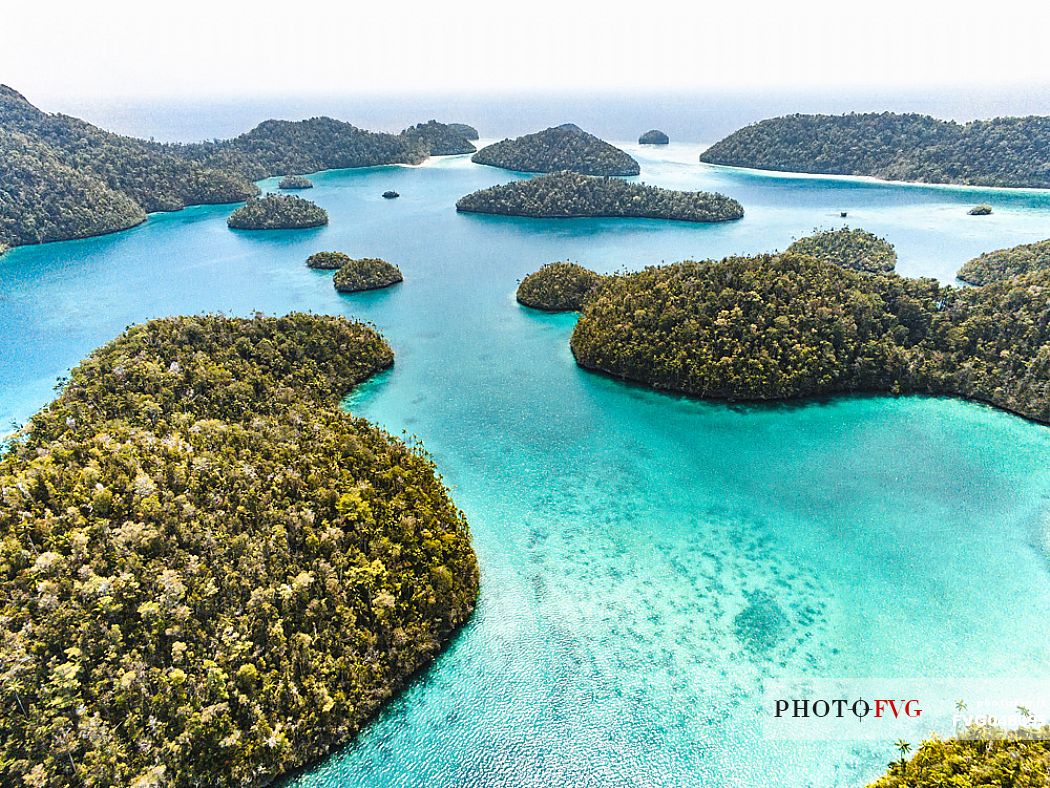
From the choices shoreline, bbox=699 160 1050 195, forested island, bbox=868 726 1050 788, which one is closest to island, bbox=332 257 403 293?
forested island, bbox=868 726 1050 788

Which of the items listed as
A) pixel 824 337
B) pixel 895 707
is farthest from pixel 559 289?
pixel 895 707

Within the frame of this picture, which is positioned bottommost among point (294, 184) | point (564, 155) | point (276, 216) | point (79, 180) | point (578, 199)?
point (276, 216)

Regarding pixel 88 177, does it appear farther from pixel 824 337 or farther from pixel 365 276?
pixel 824 337

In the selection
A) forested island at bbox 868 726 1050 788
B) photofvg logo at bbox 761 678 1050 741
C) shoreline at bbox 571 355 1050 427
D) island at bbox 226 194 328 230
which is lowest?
photofvg logo at bbox 761 678 1050 741

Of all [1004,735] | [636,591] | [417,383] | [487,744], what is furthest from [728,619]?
[417,383]

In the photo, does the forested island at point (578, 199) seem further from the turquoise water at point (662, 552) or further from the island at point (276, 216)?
the turquoise water at point (662, 552)

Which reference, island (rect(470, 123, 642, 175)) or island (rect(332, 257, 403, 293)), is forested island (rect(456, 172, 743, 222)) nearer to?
island (rect(470, 123, 642, 175))

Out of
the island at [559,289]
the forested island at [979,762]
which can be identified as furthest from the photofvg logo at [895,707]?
the island at [559,289]
